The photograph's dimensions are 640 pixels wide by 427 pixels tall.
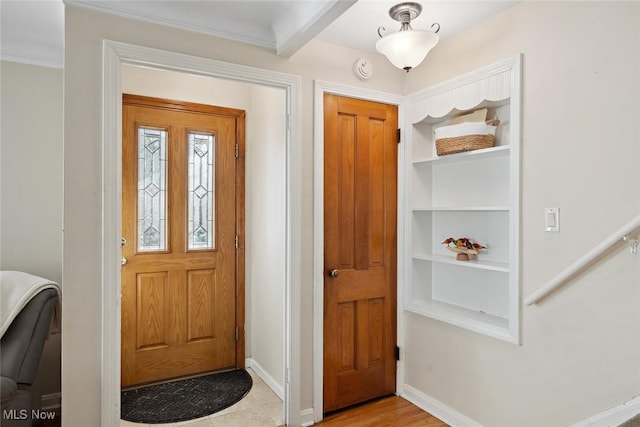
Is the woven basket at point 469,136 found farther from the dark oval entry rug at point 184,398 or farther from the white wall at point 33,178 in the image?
the white wall at point 33,178

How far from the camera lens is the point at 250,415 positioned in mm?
2562

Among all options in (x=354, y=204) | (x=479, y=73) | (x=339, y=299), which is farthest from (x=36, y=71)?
(x=479, y=73)

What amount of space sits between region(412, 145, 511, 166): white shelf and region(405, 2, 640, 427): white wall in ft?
0.52

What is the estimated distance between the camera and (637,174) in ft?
5.39

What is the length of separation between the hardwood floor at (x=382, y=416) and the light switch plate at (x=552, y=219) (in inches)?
54.9

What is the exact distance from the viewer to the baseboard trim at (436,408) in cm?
238

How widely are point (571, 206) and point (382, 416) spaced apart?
1.72 meters

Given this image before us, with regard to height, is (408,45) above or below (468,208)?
above

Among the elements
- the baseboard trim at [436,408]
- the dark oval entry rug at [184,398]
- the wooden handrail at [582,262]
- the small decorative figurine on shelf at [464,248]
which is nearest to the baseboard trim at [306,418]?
the dark oval entry rug at [184,398]

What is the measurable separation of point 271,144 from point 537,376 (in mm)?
2220

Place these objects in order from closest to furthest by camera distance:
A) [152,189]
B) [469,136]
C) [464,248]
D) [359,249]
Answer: [469,136]
[464,248]
[359,249]
[152,189]

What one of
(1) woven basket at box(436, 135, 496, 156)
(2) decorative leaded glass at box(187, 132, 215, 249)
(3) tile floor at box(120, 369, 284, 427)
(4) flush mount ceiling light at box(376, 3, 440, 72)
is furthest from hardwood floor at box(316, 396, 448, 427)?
(4) flush mount ceiling light at box(376, 3, 440, 72)

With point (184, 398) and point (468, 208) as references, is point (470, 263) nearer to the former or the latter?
point (468, 208)

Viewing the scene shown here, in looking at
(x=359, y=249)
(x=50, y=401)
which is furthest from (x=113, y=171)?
(x=50, y=401)
